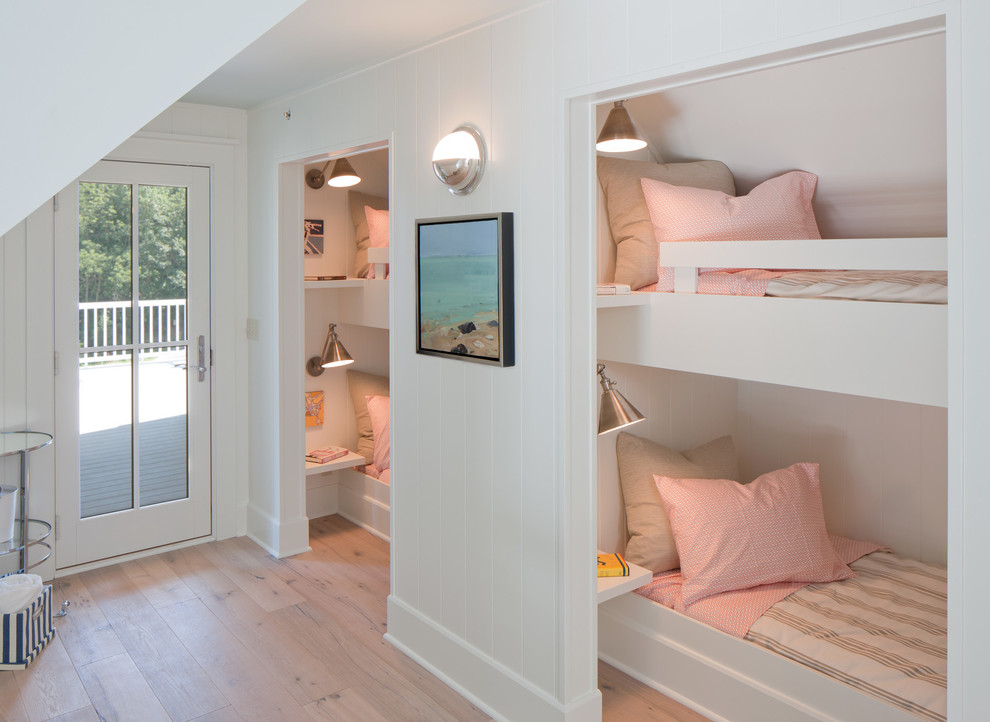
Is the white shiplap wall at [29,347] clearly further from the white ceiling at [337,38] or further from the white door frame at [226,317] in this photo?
the white ceiling at [337,38]

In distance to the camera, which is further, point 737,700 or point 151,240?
point 151,240

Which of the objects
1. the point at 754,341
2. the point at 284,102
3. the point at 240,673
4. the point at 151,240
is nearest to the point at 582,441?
the point at 754,341

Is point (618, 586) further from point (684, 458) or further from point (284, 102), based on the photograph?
point (284, 102)

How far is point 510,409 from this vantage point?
95.6 inches

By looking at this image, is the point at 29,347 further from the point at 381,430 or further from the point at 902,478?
the point at 902,478

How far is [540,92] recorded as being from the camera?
88.1 inches

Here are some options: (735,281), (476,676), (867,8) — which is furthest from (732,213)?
(476,676)

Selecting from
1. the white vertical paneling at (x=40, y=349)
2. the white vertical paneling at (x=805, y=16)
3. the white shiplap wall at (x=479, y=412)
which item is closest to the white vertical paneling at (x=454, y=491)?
the white shiplap wall at (x=479, y=412)

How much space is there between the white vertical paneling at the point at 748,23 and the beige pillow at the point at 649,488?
5.48 ft

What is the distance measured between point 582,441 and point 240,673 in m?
1.56

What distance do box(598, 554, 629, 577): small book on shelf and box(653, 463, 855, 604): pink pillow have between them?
23cm

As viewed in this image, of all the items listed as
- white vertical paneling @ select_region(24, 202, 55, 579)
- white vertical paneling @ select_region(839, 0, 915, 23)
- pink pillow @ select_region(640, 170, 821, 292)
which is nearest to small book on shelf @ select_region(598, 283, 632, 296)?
pink pillow @ select_region(640, 170, 821, 292)

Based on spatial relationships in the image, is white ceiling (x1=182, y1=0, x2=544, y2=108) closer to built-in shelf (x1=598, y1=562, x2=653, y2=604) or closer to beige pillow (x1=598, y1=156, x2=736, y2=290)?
beige pillow (x1=598, y1=156, x2=736, y2=290)

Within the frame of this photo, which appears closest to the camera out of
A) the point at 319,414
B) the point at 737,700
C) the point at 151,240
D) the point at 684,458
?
the point at 737,700
